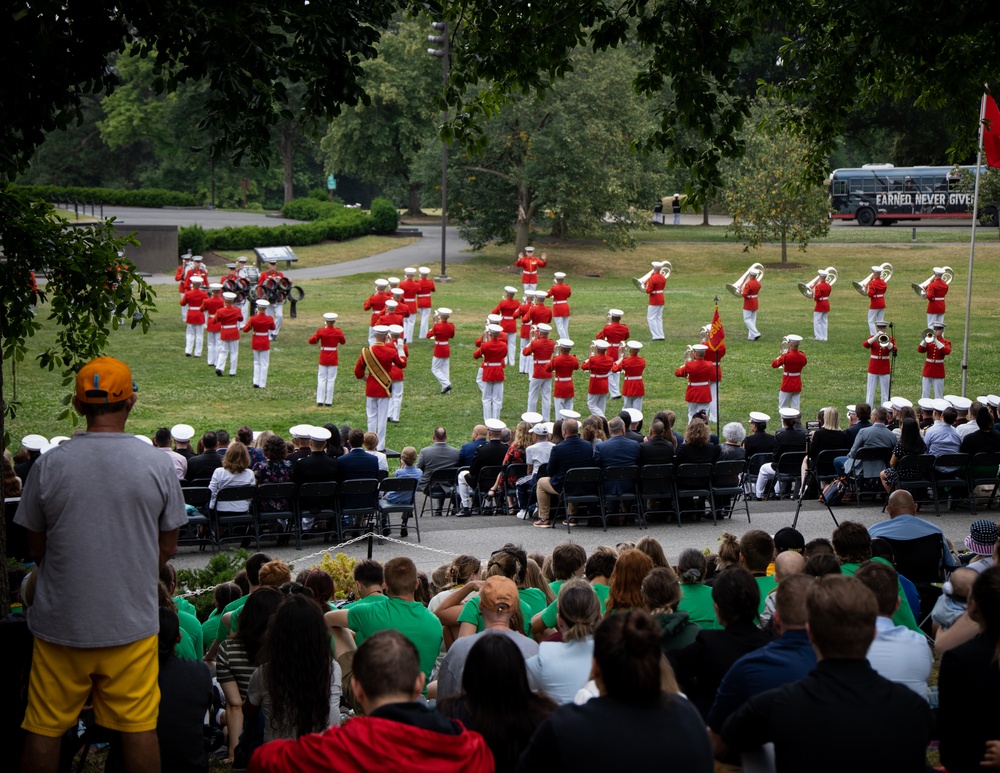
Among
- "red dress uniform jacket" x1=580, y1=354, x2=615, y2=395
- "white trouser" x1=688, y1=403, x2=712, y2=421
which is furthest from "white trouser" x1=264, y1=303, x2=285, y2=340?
"white trouser" x1=688, y1=403, x2=712, y2=421

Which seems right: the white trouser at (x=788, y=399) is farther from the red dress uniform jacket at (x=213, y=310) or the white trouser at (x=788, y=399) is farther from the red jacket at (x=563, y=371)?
the red dress uniform jacket at (x=213, y=310)

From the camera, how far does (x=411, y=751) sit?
3.60m

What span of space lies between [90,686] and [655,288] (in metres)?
23.3

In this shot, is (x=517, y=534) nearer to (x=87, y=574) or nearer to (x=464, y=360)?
(x=87, y=574)

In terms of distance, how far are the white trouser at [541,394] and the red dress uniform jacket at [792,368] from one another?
3.89m

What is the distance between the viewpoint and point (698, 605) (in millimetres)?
6133

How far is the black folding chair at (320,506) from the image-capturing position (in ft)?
40.1

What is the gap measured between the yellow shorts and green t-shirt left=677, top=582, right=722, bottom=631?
2.73m

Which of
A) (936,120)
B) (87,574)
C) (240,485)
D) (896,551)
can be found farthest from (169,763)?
(936,120)

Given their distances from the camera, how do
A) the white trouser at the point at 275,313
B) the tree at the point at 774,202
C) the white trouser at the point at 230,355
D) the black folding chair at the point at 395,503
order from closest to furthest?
the black folding chair at the point at 395,503 < the white trouser at the point at 230,355 < the white trouser at the point at 275,313 < the tree at the point at 774,202

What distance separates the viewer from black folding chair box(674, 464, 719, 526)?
13094 mm

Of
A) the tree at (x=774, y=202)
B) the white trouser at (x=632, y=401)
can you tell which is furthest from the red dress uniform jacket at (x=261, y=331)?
the tree at (x=774, y=202)

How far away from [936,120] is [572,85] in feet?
71.6

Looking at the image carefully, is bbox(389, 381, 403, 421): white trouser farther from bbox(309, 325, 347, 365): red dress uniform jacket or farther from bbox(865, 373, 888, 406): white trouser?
bbox(865, 373, 888, 406): white trouser
